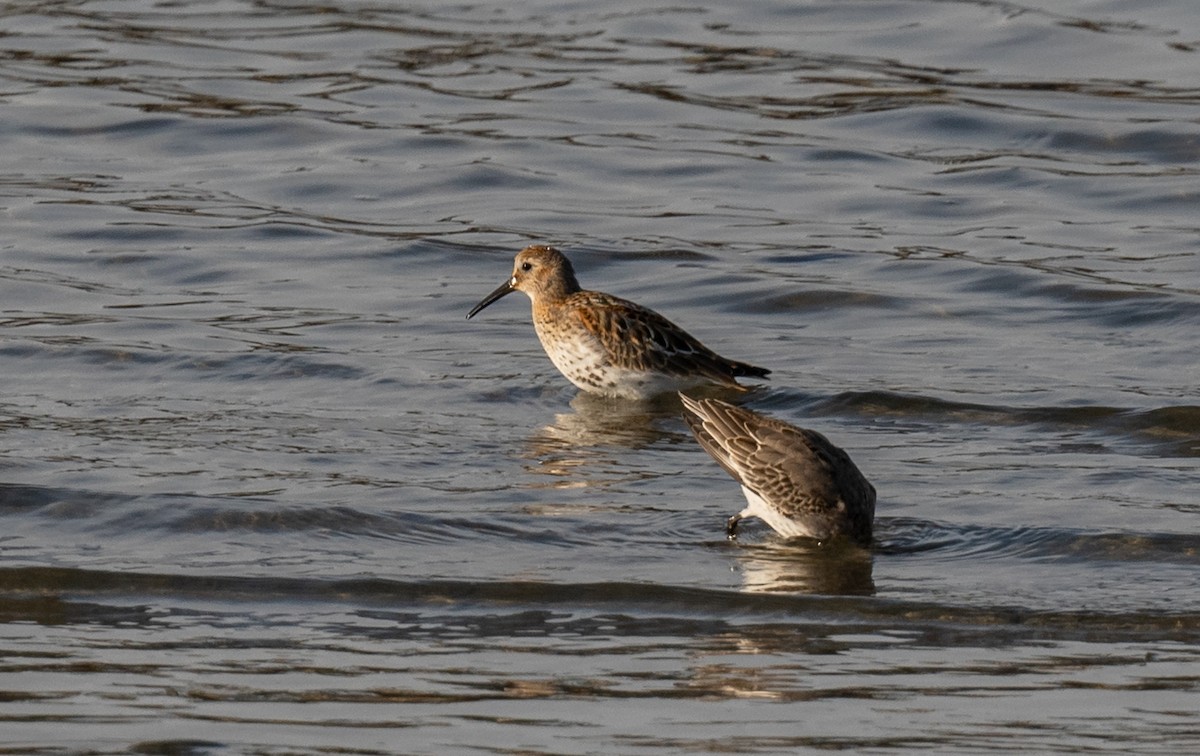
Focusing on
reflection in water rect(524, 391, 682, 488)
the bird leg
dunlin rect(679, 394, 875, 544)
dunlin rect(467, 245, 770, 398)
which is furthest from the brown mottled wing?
the bird leg

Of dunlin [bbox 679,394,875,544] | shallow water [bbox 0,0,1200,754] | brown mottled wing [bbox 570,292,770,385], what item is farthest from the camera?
brown mottled wing [bbox 570,292,770,385]

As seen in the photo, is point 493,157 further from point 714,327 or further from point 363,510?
point 363,510

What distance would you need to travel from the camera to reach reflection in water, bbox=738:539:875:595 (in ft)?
27.9

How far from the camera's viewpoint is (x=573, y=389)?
42.6 feet

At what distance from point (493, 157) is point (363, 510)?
9582 millimetres

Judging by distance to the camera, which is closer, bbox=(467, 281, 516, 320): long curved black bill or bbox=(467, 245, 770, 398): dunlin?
bbox=(467, 245, 770, 398): dunlin

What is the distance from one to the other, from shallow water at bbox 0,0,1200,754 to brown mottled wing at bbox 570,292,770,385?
30 cm

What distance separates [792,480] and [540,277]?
449 centimetres

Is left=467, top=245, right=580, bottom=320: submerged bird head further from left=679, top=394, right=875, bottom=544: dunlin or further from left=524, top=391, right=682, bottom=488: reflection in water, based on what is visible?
left=679, top=394, right=875, bottom=544: dunlin

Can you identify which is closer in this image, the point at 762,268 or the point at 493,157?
the point at 762,268

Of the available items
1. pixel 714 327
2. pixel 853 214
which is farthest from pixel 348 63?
pixel 714 327

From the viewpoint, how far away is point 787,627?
7902 mm

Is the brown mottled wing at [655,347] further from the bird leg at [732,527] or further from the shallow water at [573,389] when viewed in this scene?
the bird leg at [732,527]

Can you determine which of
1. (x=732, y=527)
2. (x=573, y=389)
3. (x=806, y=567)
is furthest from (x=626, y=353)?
(x=806, y=567)
